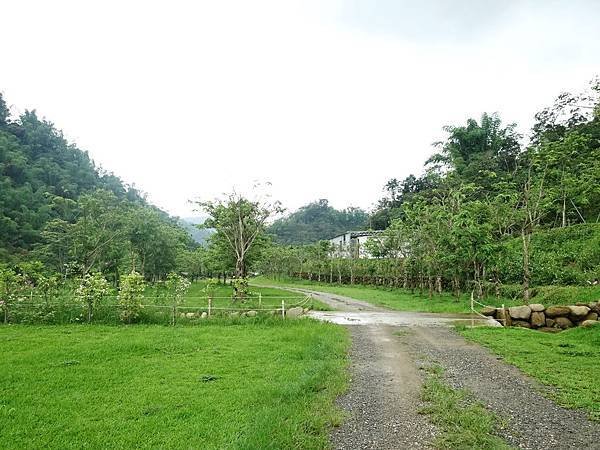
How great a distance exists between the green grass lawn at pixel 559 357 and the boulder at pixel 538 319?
1.28 meters

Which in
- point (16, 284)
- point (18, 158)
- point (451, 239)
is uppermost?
point (18, 158)

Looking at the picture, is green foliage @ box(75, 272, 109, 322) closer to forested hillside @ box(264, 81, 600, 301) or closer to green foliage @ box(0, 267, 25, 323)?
→ green foliage @ box(0, 267, 25, 323)

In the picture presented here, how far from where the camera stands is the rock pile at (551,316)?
12.8m

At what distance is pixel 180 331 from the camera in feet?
40.3

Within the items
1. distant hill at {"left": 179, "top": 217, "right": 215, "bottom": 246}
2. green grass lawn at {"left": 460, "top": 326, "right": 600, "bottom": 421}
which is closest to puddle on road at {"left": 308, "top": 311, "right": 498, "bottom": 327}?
green grass lawn at {"left": 460, "top": 326, "right": 600, "bottom": 421}

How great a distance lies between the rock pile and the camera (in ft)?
42.0

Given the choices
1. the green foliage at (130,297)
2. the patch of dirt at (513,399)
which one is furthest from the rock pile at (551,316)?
the green foliage at (130,297)

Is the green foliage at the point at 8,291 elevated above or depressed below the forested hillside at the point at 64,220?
below

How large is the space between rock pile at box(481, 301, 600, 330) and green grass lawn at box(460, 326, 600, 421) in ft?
4.06

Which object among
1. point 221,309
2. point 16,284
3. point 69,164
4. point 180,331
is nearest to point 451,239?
point 221,309

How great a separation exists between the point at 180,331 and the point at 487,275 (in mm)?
18624

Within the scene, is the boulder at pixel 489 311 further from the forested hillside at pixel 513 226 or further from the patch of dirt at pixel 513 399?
the patch of dirt at pixel 513 399

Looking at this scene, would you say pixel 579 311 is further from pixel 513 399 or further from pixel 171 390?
pixel 171 390

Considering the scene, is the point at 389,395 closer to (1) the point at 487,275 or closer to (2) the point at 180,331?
(2) the point at 180,331
